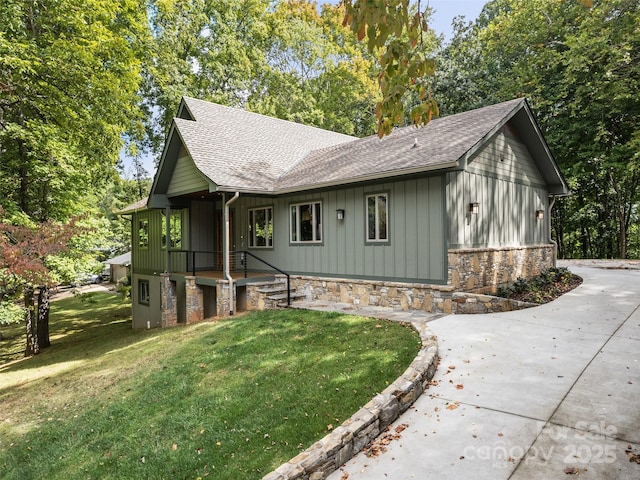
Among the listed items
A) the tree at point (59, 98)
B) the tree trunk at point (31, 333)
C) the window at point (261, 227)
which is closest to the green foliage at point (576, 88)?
the window at point (261, 227)

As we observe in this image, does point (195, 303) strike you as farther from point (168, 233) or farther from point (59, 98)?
point (59, 98)

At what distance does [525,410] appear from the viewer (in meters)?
3.87

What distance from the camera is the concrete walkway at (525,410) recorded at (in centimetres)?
312

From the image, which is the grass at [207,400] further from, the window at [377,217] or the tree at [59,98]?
the tree at [59,98]

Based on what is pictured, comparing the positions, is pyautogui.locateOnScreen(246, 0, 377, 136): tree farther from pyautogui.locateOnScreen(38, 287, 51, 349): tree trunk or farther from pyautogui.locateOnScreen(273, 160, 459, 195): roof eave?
pyautogui.locateOnScreen(38, 287, 51, 349): tree trunk

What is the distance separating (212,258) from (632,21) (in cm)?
1778

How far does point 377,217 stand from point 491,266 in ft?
9.70

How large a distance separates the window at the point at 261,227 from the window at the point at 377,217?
3706 millimetres

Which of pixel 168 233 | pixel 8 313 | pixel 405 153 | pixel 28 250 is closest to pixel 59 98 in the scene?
pixel 28 250

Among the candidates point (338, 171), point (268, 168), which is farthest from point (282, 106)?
point (338, 171)

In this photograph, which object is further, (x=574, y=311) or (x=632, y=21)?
(x=632, y=21)

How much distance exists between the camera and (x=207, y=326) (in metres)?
9.38

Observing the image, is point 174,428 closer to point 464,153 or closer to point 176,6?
point 464,153

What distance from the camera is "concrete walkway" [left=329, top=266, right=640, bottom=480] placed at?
10.2 feet
